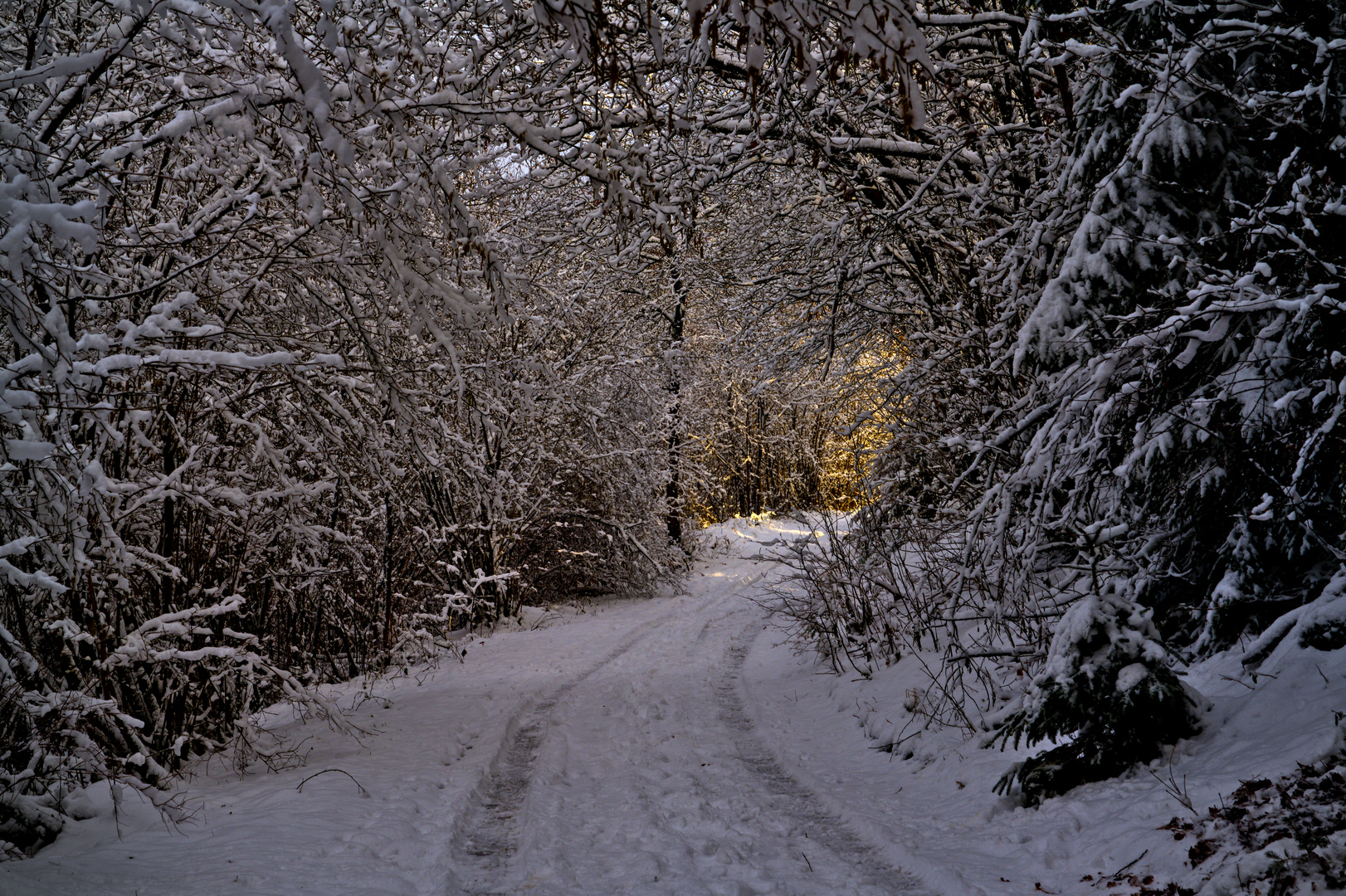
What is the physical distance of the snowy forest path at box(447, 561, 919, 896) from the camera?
4.17m

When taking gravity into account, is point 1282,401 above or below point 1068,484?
above

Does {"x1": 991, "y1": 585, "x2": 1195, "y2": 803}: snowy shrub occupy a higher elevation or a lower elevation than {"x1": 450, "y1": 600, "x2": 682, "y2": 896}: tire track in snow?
higher

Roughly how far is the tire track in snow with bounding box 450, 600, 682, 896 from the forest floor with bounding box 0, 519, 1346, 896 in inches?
0.8

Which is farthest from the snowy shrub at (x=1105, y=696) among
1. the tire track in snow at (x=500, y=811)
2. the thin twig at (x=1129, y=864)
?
the tire track in snow at (x=500, y=811)

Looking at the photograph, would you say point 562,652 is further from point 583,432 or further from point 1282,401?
point 1282,401

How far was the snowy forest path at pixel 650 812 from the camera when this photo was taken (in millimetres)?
4168

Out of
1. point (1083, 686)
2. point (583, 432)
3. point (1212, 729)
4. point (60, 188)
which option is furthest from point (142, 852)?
point (583, 432)

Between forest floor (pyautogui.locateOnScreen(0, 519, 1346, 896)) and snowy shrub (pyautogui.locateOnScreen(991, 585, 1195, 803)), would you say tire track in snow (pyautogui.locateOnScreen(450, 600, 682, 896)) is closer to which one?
forest floor (pyautogui.locateOnScreen(0, 519, 1346, 896))

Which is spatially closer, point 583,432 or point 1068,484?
point 1068,484

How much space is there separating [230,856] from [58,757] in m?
1.12

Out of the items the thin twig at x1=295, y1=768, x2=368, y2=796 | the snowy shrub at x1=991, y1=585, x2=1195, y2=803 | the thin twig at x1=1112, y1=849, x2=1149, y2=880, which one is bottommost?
the thin twig at x1=1112, y1=849, x2=1149, y2=880

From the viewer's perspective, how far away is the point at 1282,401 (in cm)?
380

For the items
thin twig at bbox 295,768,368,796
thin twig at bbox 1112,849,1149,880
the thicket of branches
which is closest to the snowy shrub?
the thicket of branches

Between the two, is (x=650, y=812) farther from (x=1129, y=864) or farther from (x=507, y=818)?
(x=1129, y=864)
